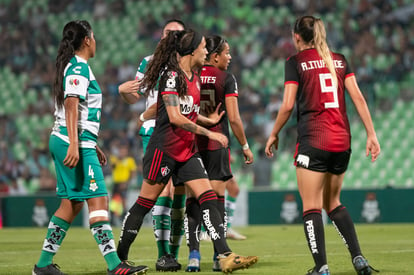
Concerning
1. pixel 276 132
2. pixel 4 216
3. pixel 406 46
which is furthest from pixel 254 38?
pixel 276 132

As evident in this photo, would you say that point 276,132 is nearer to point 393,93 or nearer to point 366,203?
point 366,203

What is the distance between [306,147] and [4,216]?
44.7 feet

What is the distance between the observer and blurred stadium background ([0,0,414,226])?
1873 centimetres

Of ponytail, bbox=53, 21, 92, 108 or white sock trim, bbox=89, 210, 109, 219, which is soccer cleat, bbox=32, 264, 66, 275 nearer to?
white sock trim, bbox=89, 210, 109, 219

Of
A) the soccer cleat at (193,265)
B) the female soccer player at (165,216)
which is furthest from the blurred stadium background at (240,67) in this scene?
the soccer cleat at (193,265)

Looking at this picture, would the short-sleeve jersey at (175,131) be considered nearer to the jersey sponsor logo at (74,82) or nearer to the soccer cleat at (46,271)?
the jersey sponsor logo at (74,82)

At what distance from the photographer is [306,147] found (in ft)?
18.1

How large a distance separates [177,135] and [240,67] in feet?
49.6

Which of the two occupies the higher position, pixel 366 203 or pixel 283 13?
pixel 283 13

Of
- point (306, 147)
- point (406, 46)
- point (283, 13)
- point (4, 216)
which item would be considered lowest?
point (4, 216)

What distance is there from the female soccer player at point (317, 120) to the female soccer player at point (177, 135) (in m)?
0.71

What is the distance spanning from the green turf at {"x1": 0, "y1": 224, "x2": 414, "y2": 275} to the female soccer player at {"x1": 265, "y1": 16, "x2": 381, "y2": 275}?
86 cm

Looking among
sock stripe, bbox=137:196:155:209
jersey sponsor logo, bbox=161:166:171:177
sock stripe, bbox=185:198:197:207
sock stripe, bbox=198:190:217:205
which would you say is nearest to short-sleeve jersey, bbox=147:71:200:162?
jersey sponsor logo, bbox=161:166:171:177

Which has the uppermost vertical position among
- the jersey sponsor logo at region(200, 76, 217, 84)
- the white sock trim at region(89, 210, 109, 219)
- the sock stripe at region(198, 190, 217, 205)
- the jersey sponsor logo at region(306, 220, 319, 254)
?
the jersey sponsor logo at region(200, 76, 217, 84)
